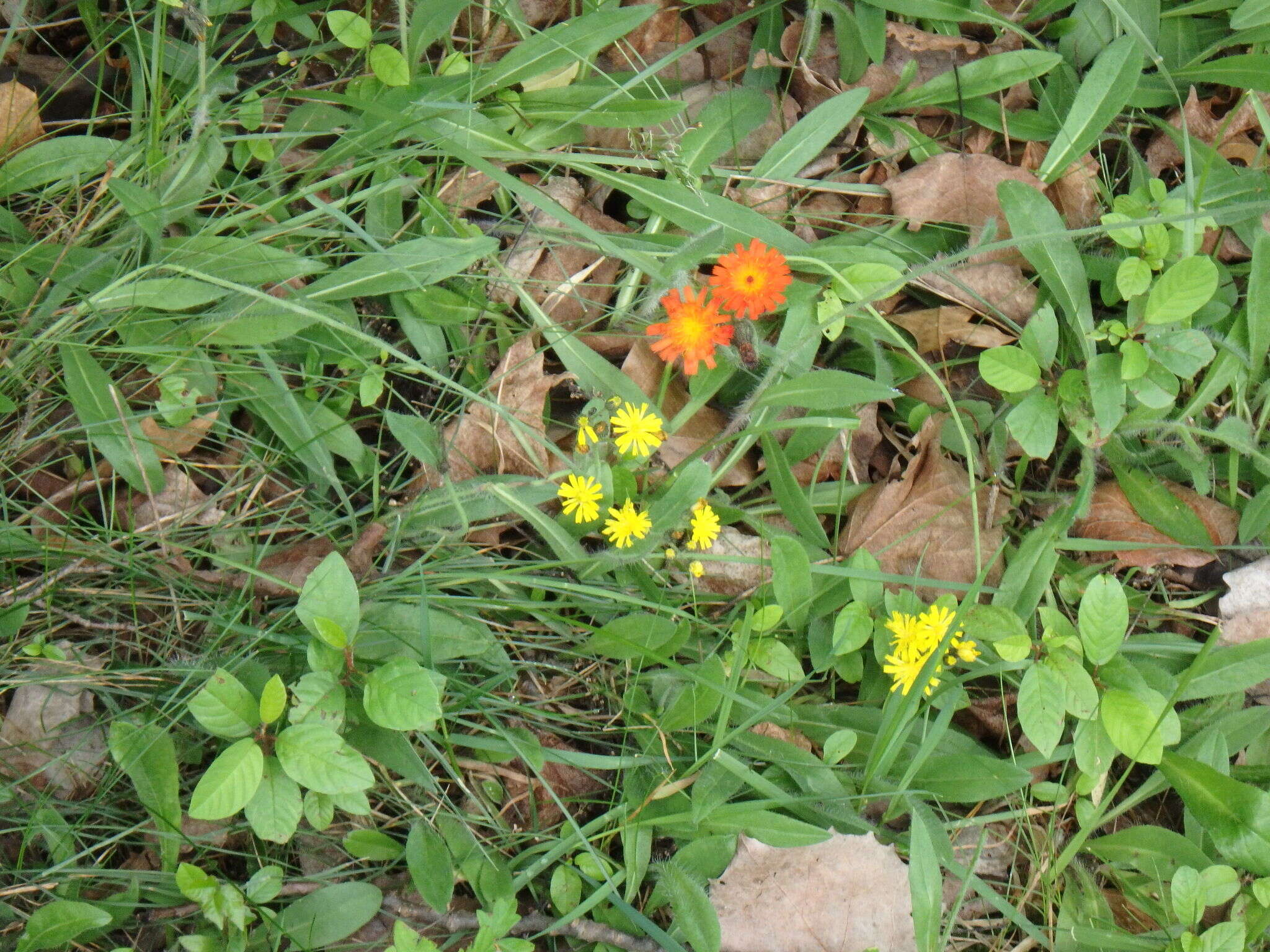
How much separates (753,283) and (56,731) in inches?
76.0

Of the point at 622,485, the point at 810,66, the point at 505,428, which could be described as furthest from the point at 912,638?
the point at 810,66

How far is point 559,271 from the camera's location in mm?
2605

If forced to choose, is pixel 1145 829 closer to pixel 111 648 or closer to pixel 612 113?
pixel 612 113

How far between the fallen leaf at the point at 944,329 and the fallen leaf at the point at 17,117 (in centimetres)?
233

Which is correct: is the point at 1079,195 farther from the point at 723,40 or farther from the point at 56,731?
the point at 56,731

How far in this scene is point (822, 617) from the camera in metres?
2.46

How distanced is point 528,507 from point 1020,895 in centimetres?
158

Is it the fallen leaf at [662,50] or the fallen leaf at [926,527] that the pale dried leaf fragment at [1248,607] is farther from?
the fallen leaf at [662,50]

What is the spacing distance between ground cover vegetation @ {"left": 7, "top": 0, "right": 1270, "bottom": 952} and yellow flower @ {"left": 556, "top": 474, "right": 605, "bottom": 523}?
19 millimetres

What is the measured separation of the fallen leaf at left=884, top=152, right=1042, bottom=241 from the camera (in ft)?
8.81

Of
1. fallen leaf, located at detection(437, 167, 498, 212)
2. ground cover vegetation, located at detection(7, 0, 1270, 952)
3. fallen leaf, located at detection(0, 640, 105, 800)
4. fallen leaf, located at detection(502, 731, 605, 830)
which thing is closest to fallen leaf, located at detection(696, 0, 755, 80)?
ground cover vegetation, located at detection(7, 0, 1270, 952)

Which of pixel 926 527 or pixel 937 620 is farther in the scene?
pixel 926 527

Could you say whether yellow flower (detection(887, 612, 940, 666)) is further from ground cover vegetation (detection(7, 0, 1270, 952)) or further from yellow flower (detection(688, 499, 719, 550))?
yellow flower (detection(688, 499, 719, 550))

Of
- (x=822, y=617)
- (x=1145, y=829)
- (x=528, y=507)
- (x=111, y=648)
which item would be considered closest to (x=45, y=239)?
(x=111, y=648)
